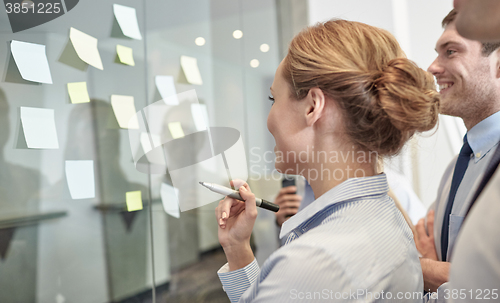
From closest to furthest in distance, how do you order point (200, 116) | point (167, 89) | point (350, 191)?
point (350, 191) < point (167, 89) < point (200, 116)

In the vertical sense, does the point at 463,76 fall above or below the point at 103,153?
above

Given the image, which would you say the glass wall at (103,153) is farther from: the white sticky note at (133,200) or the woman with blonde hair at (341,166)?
the woman with blonde hair at (341,166)

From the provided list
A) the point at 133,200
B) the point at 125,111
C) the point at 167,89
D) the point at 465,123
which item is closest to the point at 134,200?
the point at 133,200

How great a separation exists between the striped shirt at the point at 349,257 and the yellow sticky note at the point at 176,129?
0.70 m

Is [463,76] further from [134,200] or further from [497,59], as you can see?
[134,200]

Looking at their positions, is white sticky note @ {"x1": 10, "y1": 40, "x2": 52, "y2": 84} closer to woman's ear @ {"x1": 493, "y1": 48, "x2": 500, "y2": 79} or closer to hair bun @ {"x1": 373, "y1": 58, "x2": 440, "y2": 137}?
hair bun @ {"x1": 373, "y1": 58, "x2": 440, "y2": 137}

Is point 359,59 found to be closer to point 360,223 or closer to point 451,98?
point 360,223

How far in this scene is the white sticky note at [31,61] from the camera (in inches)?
35.4

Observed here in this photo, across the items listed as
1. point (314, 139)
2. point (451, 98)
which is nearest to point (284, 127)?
point (314, 139)

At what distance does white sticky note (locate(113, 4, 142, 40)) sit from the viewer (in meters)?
1.13

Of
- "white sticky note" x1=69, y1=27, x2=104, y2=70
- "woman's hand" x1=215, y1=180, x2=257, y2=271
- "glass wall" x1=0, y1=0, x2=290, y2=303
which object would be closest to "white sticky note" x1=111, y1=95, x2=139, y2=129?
"glass wall" x1=0, y1=0, x2=290, y2=303

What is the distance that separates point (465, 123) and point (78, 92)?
1251mm

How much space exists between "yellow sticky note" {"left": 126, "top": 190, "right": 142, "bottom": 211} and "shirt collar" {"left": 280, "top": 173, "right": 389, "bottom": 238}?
0.63 meters

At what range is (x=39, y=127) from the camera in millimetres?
939
